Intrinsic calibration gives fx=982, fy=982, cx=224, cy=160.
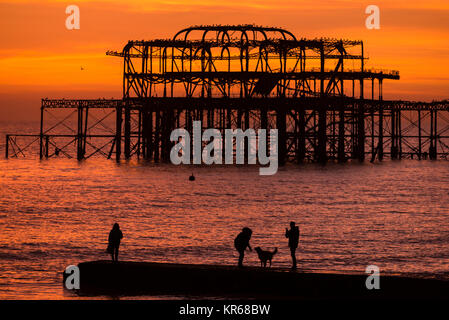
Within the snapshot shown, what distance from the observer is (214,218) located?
5306 centimetres

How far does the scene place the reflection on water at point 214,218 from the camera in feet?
119

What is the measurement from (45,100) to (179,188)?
124 ft

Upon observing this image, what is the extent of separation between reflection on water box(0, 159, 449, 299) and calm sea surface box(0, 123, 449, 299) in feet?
0.19

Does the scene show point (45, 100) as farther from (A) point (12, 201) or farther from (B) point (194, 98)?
(A) point (12, 201)

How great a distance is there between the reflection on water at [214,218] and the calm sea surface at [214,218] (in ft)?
0.19

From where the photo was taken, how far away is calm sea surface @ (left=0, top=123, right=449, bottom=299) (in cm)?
3625

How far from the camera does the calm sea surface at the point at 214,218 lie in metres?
36.2

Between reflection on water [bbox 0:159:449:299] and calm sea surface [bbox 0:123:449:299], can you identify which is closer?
calm sea surface [bbox 0:123:449:299]

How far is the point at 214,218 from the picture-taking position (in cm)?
5306

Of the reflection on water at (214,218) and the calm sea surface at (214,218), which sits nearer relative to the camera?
the calm sea surface at (214,218)

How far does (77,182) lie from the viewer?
8475 centimetres

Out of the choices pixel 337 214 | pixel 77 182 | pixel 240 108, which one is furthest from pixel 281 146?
pixel 337 214

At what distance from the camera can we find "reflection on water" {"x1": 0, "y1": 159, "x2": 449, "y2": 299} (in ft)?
119
